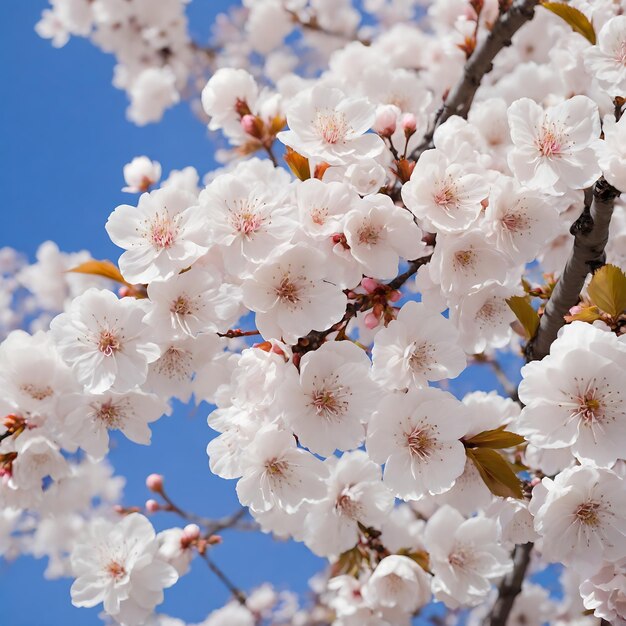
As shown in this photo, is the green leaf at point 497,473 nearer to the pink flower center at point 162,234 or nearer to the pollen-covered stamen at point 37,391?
the pink flower center at point 162,234

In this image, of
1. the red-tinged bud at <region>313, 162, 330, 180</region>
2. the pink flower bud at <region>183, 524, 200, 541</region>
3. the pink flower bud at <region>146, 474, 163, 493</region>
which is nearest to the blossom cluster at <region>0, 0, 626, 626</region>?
the red-tinged bud at <region>313, 162, 330, 180</region>

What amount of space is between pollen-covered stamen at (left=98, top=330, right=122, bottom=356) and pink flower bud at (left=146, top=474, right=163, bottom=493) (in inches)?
33.7

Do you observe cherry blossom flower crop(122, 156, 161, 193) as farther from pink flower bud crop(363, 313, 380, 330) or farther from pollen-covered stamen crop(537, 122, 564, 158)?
pollen-covered stamen crop(537, 122, 564, 158)

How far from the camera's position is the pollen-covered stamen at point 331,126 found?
162 centimetres

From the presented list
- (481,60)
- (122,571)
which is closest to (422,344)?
(122,571)

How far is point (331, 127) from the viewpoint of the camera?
163 cm

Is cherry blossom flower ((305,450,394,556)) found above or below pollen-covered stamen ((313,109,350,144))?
below

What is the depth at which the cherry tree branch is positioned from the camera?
237cm

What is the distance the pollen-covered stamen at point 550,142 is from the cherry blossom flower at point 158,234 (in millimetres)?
820

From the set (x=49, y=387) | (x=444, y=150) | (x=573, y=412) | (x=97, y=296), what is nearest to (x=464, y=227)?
(x=444, y=150)

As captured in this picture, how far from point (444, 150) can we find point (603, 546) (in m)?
0.98

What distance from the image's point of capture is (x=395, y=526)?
2.71 metres

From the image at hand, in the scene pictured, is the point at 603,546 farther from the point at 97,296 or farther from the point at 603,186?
the point at 97,296

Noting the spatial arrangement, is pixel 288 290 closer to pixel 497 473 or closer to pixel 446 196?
pixel 446 196
